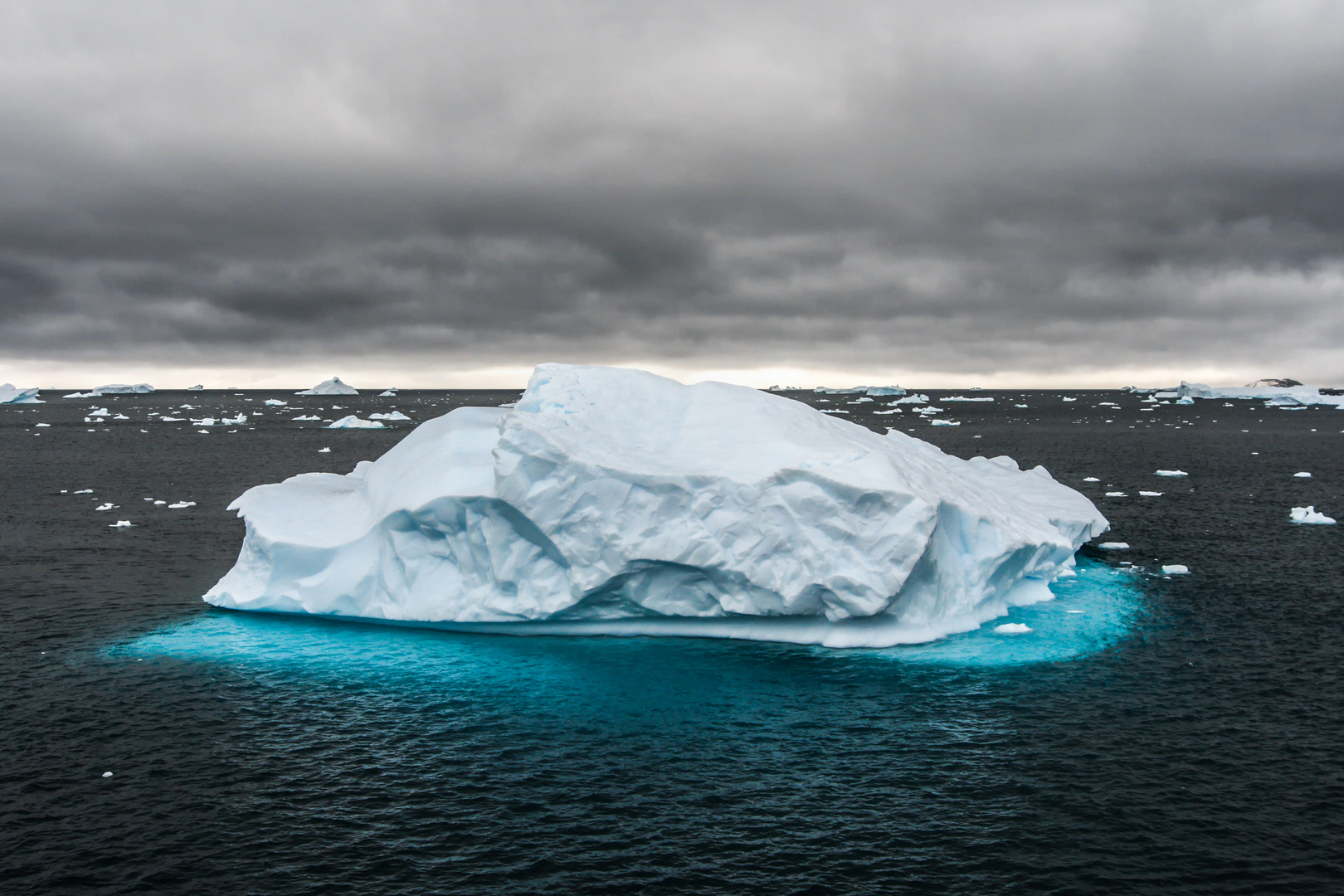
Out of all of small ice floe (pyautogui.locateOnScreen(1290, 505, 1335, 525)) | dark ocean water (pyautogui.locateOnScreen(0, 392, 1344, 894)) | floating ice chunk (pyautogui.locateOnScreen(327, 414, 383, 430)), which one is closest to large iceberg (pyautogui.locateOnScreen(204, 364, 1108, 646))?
dark ocean water (pyautogui.locateOnScreen(0, 392, 1344, 894))

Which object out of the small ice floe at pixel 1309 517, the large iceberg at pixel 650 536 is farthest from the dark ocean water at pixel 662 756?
the small ice floe at pixel 1309 517

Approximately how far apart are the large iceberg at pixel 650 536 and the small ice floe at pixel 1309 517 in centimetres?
1803

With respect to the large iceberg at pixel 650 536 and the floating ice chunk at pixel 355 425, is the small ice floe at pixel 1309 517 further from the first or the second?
the floating ice chunk at pixel 355 425

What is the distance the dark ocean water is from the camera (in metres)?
11.7

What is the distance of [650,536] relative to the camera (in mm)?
20938

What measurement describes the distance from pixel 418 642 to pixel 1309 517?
114 ft

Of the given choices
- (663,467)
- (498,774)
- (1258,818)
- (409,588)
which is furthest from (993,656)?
(409,588)

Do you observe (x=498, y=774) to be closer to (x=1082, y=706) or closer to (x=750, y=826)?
(x=750, y=826)

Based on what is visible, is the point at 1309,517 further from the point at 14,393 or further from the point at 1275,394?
the point at 14,393

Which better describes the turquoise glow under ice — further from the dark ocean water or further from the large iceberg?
the large iceberg

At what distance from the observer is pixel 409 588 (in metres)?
22.7

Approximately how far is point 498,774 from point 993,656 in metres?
11.5

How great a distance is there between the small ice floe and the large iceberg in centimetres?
1803

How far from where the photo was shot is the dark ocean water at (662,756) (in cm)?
1170
